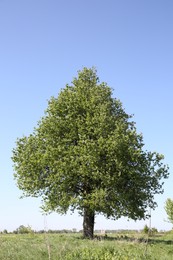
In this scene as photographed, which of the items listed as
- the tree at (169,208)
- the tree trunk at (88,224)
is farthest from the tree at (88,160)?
the tree at (169,208)

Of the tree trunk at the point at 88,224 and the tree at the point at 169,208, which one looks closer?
the tree trunk at the point at 88,224

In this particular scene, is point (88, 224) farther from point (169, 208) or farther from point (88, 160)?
point (169, 208)

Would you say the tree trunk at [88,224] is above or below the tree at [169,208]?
below

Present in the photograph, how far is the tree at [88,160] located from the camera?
3303cm

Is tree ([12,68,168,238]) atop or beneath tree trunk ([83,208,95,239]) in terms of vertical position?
atop

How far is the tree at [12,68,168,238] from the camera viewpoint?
33031 millimetres

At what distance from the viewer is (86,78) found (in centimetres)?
4047

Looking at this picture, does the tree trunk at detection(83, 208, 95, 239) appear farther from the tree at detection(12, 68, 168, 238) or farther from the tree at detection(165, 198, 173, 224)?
the tree at detection(165, 198, 173, 224)

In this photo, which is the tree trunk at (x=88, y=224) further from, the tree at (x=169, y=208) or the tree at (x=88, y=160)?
the tree at (x=169, y=208)

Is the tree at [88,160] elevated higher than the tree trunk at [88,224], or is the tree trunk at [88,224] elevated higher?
the tree at [88,160]

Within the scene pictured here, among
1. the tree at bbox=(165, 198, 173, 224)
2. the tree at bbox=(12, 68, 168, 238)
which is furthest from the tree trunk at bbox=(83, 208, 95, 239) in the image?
the tree at bbox=(165, 198, 173, 224)

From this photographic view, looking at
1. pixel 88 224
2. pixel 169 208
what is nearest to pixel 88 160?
pixel 88 224

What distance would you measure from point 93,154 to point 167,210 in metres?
48.9

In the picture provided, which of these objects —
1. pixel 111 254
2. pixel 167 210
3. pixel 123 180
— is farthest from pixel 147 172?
pixel 167 210
